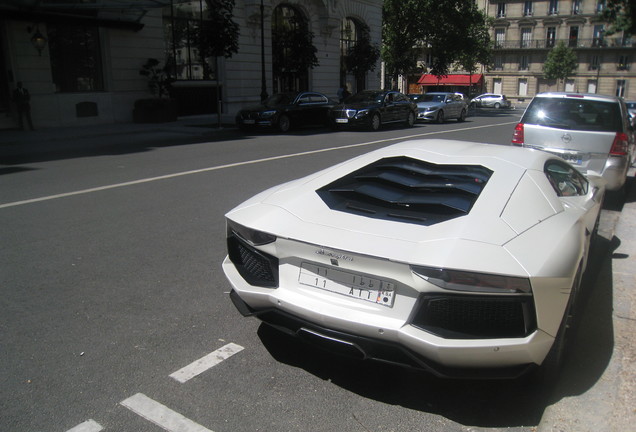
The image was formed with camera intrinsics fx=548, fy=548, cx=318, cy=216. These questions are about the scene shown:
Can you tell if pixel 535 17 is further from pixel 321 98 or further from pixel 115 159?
pixel 115 159

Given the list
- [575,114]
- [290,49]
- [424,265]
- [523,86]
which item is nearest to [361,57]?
[290,49]

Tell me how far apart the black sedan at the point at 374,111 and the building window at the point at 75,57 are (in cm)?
996

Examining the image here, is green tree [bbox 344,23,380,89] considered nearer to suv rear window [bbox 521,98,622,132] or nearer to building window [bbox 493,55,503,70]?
suv rear window [bbox 521,98,622,132]

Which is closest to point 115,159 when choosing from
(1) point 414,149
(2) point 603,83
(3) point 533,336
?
(1) point 414,149

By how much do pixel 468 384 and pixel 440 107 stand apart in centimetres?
2546

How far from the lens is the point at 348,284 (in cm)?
303

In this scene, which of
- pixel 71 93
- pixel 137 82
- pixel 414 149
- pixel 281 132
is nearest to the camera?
pixel 414 149

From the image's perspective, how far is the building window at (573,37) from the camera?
72.9 metres

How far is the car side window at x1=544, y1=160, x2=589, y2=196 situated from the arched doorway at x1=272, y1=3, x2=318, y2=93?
24530 mm

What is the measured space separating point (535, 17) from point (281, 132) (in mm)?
66861

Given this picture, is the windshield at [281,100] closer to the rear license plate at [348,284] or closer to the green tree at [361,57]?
the green tree at [361,57]

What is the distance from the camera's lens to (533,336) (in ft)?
9.11

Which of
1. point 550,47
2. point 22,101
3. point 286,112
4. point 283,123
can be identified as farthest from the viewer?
point 550,47

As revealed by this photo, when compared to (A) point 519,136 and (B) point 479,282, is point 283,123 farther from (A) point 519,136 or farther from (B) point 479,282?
(B) point 479,282
